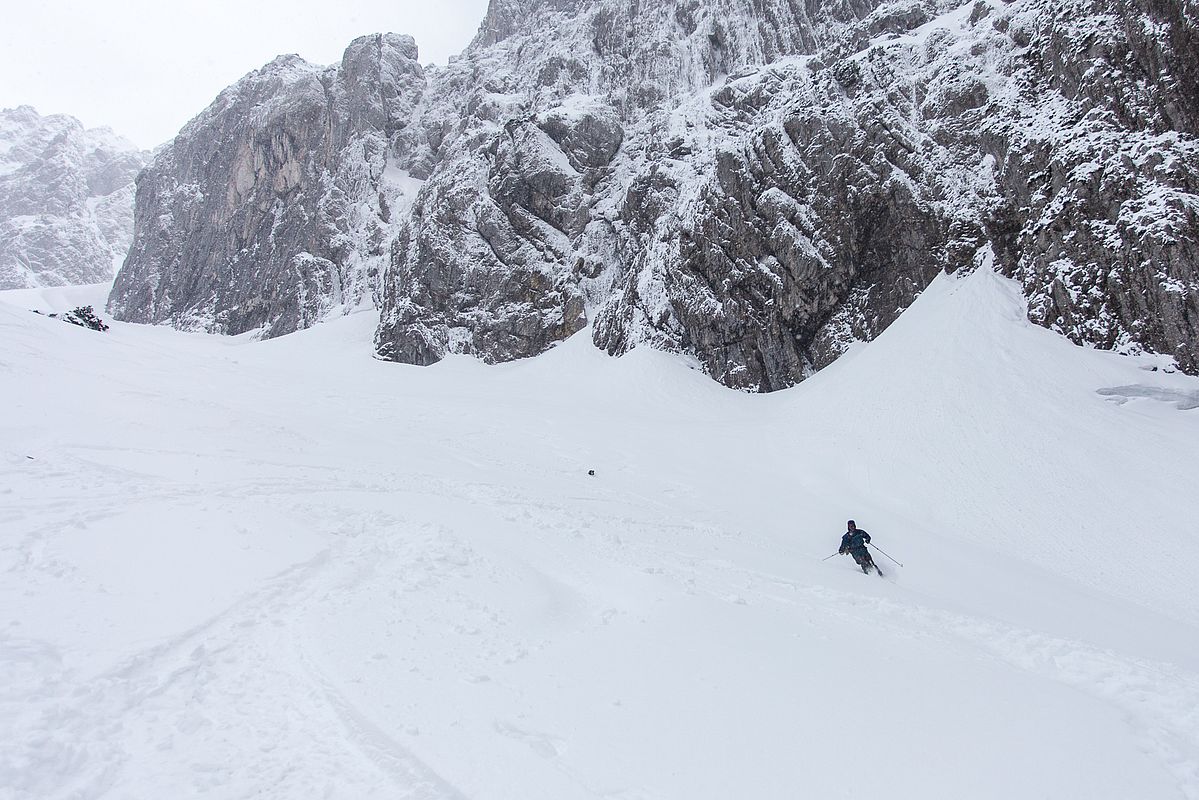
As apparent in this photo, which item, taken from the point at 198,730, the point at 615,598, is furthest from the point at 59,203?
the point at 615,598

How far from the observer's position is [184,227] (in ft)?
280

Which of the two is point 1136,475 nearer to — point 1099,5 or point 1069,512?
point 1069,512

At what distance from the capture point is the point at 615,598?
31.0 ft

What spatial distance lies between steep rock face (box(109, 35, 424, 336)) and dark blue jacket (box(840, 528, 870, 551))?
6052 cm

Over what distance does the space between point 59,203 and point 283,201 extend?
108m

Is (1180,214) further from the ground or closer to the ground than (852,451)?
further from the ground

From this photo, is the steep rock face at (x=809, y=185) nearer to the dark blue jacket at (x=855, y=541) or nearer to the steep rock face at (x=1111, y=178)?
the steep rock face at (x=1111, y=178)

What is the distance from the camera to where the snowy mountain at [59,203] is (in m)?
117

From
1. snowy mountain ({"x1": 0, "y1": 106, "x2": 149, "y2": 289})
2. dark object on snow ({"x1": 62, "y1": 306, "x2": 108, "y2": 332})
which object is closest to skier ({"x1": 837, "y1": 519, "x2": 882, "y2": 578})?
dark object on snow ({"x1": 62, "y1": 306, "x2": 108, "y2": 332})

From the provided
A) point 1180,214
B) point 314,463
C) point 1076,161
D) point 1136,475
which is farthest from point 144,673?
point 1076,161

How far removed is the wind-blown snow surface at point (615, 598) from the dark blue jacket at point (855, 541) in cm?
49

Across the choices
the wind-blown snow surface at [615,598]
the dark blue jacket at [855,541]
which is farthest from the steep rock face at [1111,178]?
the dark blue jacket at [855,541]

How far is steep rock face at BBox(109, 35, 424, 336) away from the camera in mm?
65188

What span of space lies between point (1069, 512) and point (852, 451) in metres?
6.76
